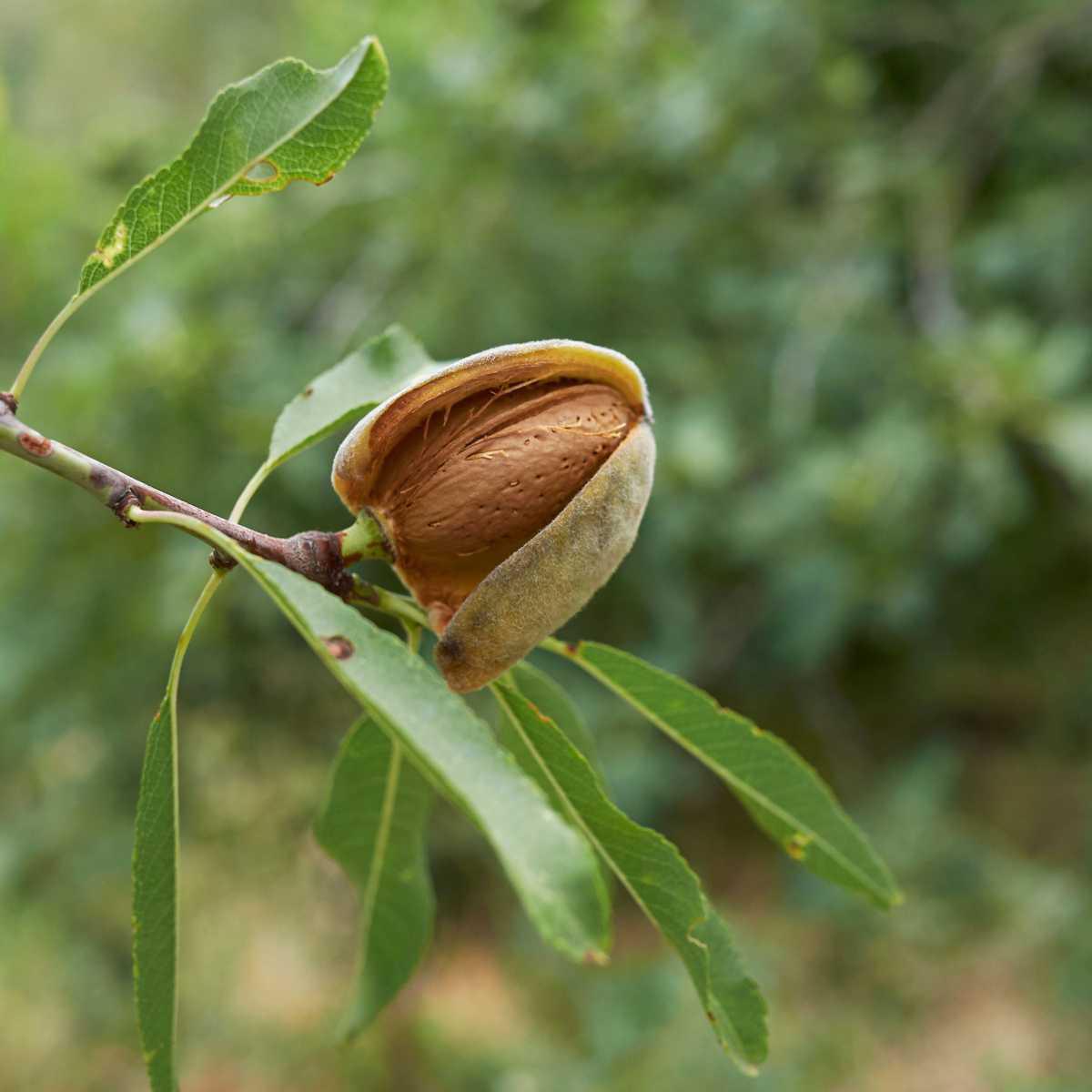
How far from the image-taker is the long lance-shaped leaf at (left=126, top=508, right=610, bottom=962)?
1.17 ft

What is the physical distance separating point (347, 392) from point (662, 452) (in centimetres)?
157

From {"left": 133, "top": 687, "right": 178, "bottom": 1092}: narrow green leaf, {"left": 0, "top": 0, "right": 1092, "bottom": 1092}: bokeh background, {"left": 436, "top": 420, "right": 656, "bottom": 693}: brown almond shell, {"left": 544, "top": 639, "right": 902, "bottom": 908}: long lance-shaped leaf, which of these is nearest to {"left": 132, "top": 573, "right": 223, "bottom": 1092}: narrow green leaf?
{"left": 133, "top": 687, "right": 178, "bottom": 1092}: narrow green leaf

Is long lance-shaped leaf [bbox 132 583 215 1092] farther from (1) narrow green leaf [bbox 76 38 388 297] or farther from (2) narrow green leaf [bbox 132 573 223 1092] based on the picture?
(1) narrow green leaf [bbox 76 38 388 297]

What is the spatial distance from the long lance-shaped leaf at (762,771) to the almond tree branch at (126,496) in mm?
191

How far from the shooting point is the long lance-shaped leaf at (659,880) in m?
0.54

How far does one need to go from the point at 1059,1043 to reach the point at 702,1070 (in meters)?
1.13

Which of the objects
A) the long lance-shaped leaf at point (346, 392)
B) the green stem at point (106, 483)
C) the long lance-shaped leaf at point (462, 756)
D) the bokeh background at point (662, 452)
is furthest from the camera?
the bokeh background at point (662, 452)

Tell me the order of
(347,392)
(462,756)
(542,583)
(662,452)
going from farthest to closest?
(662,452)
(347,392)
(542,583)
(462,756)

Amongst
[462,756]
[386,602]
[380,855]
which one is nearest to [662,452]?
[380,855]

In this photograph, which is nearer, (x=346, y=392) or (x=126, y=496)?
(x=126, y=496)

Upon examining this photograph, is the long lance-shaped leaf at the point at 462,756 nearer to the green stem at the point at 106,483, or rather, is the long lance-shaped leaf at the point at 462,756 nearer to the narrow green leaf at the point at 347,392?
the green stem at the point at 106,483

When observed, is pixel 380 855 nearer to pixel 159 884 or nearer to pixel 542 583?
pixel 159 884

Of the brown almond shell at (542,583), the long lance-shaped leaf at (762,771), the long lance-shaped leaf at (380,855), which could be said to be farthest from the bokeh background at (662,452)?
the brown almond shell at (542,583)

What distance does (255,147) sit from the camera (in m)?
0.56
